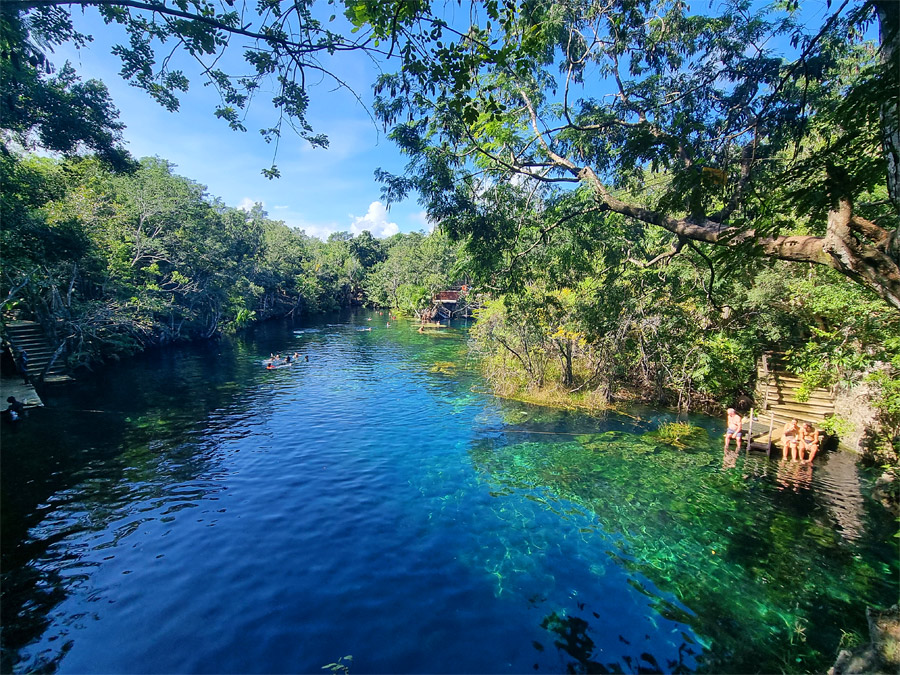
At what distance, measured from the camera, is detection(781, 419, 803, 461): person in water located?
13430 mm

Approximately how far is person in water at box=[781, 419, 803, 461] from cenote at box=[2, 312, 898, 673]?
0.77 m

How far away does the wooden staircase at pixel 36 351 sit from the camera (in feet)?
68.0

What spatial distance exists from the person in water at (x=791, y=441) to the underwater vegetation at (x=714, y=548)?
1.16 meters

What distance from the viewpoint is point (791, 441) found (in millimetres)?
13523

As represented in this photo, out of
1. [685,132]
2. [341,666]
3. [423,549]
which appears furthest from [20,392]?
[685,132]

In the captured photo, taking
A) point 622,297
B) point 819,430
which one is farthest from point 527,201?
point 819,430

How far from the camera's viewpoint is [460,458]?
13312mm

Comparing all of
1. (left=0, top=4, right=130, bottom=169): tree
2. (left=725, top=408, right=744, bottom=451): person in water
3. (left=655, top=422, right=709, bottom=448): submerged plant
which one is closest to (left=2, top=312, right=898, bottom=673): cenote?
(left=655, top=422, right=709, bottom=448): submerged plant

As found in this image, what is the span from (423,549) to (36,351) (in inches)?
995

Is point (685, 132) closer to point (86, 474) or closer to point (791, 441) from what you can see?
point (791, 441)

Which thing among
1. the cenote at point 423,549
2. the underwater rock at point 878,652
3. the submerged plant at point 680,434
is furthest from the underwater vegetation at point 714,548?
the underwater rock at point 878,652

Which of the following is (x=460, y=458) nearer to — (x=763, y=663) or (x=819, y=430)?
(x=763, y=663)

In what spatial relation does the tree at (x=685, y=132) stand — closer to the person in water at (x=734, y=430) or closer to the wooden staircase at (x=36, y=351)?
the person in water at (x=734, y=430)

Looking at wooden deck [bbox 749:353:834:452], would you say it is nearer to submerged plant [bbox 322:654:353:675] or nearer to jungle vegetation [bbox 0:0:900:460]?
jungle vegetation [bbox 0:0:900:460]
